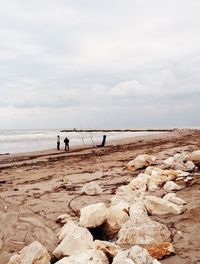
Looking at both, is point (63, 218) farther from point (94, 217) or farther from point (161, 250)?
point (161, 250)

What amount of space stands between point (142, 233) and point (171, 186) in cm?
307

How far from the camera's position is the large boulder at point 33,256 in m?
4.16

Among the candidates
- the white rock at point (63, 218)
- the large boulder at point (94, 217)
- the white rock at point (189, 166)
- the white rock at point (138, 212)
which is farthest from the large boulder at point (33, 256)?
the white rock at point (189, 166)

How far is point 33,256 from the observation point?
418cm

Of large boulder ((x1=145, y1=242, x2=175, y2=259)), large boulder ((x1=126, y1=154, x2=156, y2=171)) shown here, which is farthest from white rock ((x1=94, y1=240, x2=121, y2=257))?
large boulder ((x1=126, y1=154, x2=156, y2=171))

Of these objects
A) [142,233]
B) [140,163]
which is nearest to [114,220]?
[142,233]

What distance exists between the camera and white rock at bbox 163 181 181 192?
7697 mm

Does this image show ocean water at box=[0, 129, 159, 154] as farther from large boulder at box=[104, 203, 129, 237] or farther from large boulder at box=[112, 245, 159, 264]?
large boulder at box=[112, 245, 159, 264]

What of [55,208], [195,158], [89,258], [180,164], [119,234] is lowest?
[55,208]

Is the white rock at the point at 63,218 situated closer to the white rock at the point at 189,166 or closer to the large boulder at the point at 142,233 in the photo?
the large boulder at the point at 142,233

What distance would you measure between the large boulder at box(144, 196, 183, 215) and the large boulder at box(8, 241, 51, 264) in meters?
2.37

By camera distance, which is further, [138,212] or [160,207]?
[160,207]


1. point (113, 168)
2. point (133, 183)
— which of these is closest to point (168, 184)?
point (133, 183)

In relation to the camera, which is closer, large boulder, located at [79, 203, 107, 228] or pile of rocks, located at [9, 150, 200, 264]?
pile of rocks, located at [9, 150, 200, 264]
